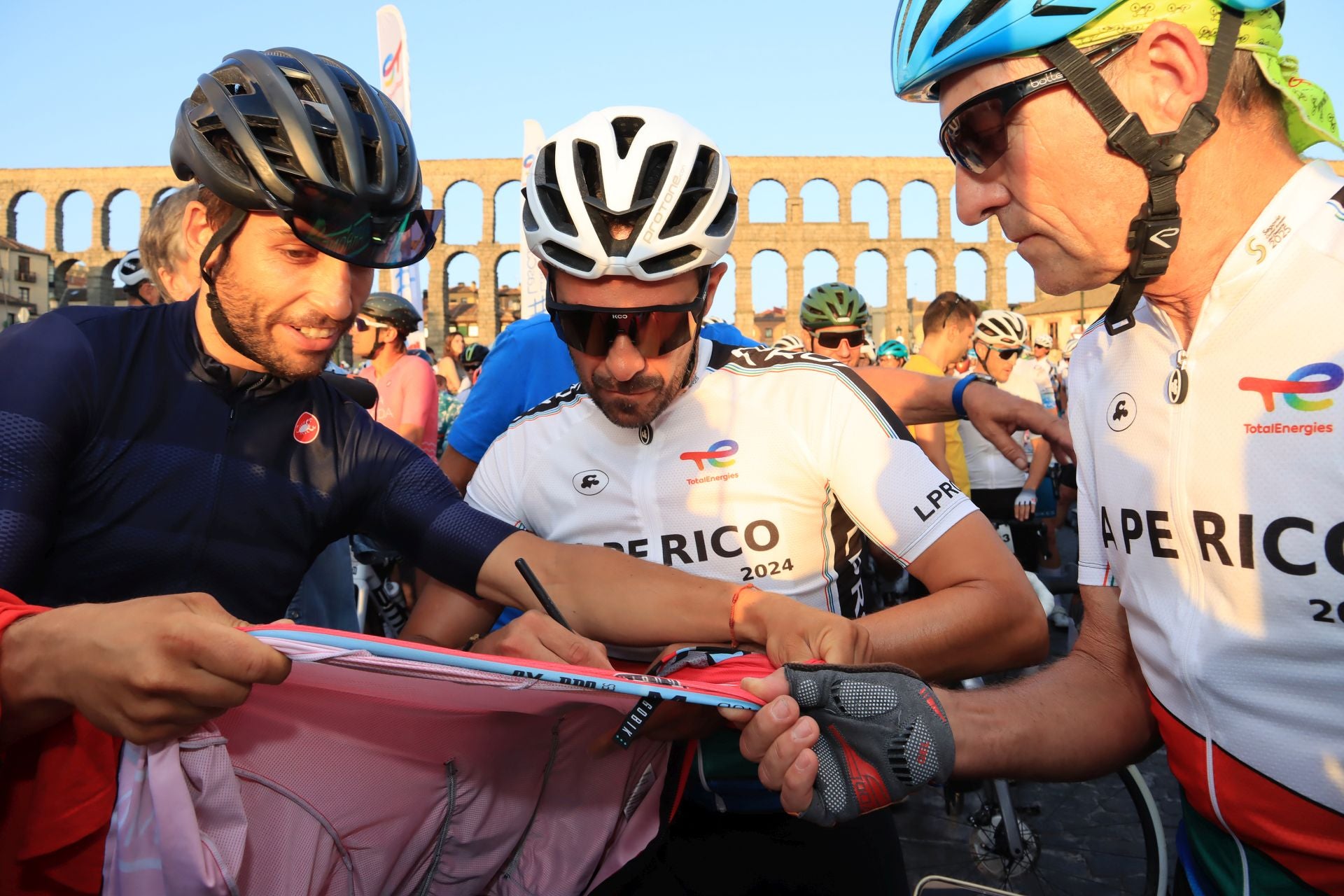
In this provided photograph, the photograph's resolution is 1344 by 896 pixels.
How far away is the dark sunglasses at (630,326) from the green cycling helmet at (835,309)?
5471mm

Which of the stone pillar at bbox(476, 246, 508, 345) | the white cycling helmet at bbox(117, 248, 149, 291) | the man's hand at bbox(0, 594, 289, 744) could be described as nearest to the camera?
the man's hand at bbox(0, 594, 289, 744)

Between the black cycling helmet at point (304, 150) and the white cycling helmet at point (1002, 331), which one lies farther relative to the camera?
the white cycling helmet at point (1002, 331)

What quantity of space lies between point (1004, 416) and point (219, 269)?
3271mm

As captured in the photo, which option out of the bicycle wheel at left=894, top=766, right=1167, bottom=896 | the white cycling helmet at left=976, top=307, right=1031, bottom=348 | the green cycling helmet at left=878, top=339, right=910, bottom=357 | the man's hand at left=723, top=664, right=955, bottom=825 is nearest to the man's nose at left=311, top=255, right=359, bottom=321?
the man's hand at left=723, top=664, right=955, bottom=825

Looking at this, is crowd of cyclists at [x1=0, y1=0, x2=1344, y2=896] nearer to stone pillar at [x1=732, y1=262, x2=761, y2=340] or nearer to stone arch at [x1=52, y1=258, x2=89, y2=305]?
stone pillar at [x1=732, y1=262, x2=761, y2=340]

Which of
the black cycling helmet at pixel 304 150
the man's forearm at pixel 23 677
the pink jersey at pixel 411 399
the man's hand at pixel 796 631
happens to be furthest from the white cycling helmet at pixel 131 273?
the man's hand at pixel 796 631

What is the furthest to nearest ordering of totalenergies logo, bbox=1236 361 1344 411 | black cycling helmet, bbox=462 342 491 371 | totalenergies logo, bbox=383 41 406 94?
black cycling helmet, bbox=462 342 491 371
totalenergies logo, bbox=383 41 406 94
totalenergies logo, bbox=1236 361 1344 411

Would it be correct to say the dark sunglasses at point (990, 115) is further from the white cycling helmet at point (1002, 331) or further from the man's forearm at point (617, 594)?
the white cycling helmet at point (1002, 331)

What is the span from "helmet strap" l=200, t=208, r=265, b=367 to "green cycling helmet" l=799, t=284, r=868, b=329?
19.8ft

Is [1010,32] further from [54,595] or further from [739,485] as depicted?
[54,595]

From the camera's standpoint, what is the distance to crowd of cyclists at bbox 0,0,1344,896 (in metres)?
1.46

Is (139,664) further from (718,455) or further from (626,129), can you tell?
(626,129)

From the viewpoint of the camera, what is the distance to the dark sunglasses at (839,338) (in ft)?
25.5

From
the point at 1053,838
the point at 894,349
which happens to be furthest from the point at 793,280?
the point at 1053,838
